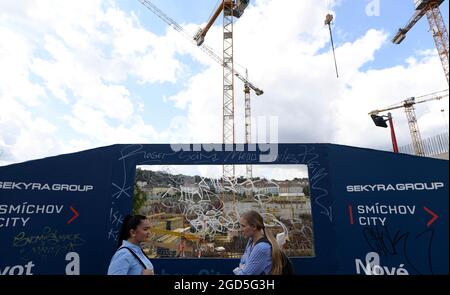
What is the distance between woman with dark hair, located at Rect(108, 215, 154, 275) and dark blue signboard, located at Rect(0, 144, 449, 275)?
9.38 feet

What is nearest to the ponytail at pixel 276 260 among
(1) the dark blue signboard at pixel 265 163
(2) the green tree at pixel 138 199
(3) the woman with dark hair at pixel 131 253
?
(3) the woman with dark hair at pixel 131 253

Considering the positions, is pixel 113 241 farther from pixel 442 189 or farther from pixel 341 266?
pixel 442 189

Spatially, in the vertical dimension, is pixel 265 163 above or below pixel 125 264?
above

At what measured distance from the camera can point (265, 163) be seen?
206 inches

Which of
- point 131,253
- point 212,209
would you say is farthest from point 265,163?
point 131,253

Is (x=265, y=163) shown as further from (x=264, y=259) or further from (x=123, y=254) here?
(x=123, y=254)

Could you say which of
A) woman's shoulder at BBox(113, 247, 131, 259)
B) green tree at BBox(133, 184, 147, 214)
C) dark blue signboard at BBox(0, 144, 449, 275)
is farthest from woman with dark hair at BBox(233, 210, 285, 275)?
green tree at BBox(133, 184, 147, 214)

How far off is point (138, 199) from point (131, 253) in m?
3.26

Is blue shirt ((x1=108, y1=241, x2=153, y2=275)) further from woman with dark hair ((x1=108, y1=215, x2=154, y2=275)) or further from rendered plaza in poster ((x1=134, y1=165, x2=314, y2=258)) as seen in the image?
rendered plaza in poster ((x1=134, y1=165, x2=314, y2=258))

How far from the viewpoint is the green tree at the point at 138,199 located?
16.9 ft

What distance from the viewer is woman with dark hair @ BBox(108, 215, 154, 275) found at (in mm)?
2051

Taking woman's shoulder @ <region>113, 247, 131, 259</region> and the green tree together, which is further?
the green tree

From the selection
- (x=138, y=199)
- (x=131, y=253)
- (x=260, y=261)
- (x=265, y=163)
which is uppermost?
(x=265, y=163)

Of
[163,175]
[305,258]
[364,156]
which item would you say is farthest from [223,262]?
[364,156]
